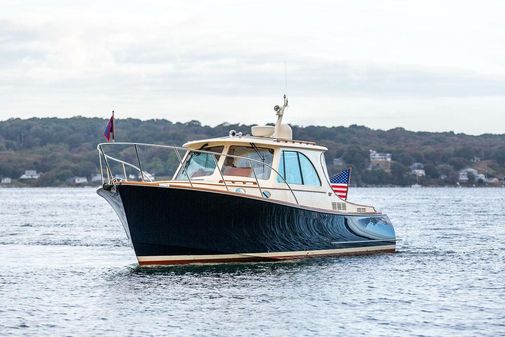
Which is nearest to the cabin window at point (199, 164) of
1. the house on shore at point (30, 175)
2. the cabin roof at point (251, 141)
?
the cabin roof at point (251, 141)

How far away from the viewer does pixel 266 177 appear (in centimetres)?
2464

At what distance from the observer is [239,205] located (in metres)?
22.8

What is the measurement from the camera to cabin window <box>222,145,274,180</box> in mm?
24594

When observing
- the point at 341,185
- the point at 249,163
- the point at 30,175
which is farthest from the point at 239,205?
the point at 30,175

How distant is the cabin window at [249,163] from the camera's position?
24.6 metres

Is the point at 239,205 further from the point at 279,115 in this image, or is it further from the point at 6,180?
the point at 6,180

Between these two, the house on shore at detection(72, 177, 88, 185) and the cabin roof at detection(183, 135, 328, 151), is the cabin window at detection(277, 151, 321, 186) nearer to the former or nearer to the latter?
the cabin roof at detection(183, 135, 328, 151)

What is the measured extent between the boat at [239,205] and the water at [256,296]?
0.49 m

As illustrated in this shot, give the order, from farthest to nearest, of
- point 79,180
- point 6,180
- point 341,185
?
1. point 6,180
2. point 79,180
3. point 341,185

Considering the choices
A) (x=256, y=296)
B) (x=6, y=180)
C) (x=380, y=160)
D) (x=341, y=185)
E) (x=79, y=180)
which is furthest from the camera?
(x=6, y=180)

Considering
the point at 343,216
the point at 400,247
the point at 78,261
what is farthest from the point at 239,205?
the point at 400,247

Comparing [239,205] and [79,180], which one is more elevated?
[239,205]

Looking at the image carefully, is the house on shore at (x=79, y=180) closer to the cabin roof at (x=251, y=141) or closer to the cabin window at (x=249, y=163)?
the cabin roof at (x=251, y=141)

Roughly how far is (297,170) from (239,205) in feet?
10.1
